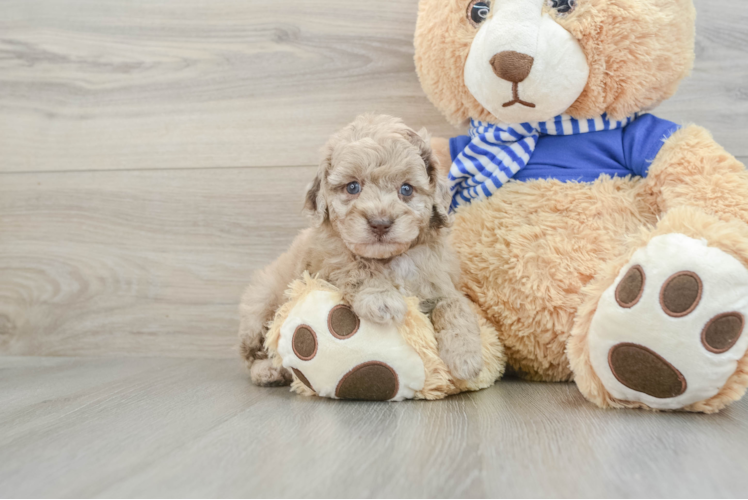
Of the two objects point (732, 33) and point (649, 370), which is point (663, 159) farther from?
point (732, 33)

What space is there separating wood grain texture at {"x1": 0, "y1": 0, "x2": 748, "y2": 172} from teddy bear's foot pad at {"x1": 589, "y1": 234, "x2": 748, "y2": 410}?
80 cm

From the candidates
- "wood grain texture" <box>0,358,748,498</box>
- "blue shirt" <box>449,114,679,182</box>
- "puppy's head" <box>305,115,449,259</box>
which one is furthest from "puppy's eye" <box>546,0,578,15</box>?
"wood grain texture" <box>0,358,748,498</box>

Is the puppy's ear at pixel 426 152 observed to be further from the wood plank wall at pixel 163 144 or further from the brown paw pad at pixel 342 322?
the wood plank wall at pixel 163 144

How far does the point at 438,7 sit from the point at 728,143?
877 mm

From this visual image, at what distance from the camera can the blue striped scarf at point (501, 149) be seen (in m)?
1.30

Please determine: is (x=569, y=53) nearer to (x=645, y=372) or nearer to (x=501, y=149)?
(x=501, y=149)

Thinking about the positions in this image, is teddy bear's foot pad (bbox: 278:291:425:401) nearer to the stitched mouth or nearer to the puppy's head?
the puppy's head

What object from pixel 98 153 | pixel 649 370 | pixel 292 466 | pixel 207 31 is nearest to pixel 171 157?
pixel 98 153

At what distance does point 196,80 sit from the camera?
178 centimetres

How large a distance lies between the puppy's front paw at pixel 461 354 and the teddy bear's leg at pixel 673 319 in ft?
0.60

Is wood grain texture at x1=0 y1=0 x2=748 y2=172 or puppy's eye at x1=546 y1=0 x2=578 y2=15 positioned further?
wood grain texture at x1=0 y1=0 x2=748 y2=172

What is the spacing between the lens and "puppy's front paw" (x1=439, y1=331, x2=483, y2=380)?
1091mm

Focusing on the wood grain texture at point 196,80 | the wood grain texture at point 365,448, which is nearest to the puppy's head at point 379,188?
the wood grain texture at point 365,448

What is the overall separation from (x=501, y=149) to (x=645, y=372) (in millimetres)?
593
